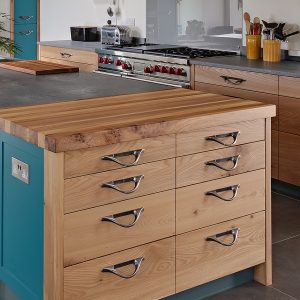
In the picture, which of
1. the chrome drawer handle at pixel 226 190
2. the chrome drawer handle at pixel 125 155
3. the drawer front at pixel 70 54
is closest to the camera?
the chrome drawer handle at pixel 125 155

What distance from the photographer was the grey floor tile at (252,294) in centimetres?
286

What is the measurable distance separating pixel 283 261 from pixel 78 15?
4896 mm

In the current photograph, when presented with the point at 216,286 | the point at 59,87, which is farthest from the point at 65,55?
the point at 216,286

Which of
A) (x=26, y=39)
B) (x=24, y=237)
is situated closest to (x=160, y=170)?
(x=24, y=237)

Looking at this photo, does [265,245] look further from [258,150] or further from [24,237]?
[24,237]

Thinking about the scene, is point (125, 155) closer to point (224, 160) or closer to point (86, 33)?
point (224, 160)

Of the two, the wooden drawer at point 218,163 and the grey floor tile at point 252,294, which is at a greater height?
the wooden drawer at point 218,163

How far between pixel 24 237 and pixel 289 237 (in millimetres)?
1719

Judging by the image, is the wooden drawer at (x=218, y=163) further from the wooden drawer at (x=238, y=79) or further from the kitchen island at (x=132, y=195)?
the wooden drawer at (x=238, y=79)

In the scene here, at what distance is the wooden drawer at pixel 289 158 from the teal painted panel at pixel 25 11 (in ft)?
15.4

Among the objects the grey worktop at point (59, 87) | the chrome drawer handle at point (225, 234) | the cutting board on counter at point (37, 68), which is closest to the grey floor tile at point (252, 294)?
the chrome drawer handle at point (225, 234)

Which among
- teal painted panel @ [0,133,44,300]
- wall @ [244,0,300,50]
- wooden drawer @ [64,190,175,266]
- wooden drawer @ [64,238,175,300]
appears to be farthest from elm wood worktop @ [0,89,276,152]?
wall @ [244,0,300,50]

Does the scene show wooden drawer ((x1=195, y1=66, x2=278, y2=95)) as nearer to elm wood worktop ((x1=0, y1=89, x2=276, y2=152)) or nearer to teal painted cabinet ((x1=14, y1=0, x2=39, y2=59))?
elm wood worktop ((x1=0, y1=89, x2=276, y2=152))

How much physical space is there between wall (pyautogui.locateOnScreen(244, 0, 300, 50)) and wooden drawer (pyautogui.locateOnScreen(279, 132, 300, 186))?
87 cm
